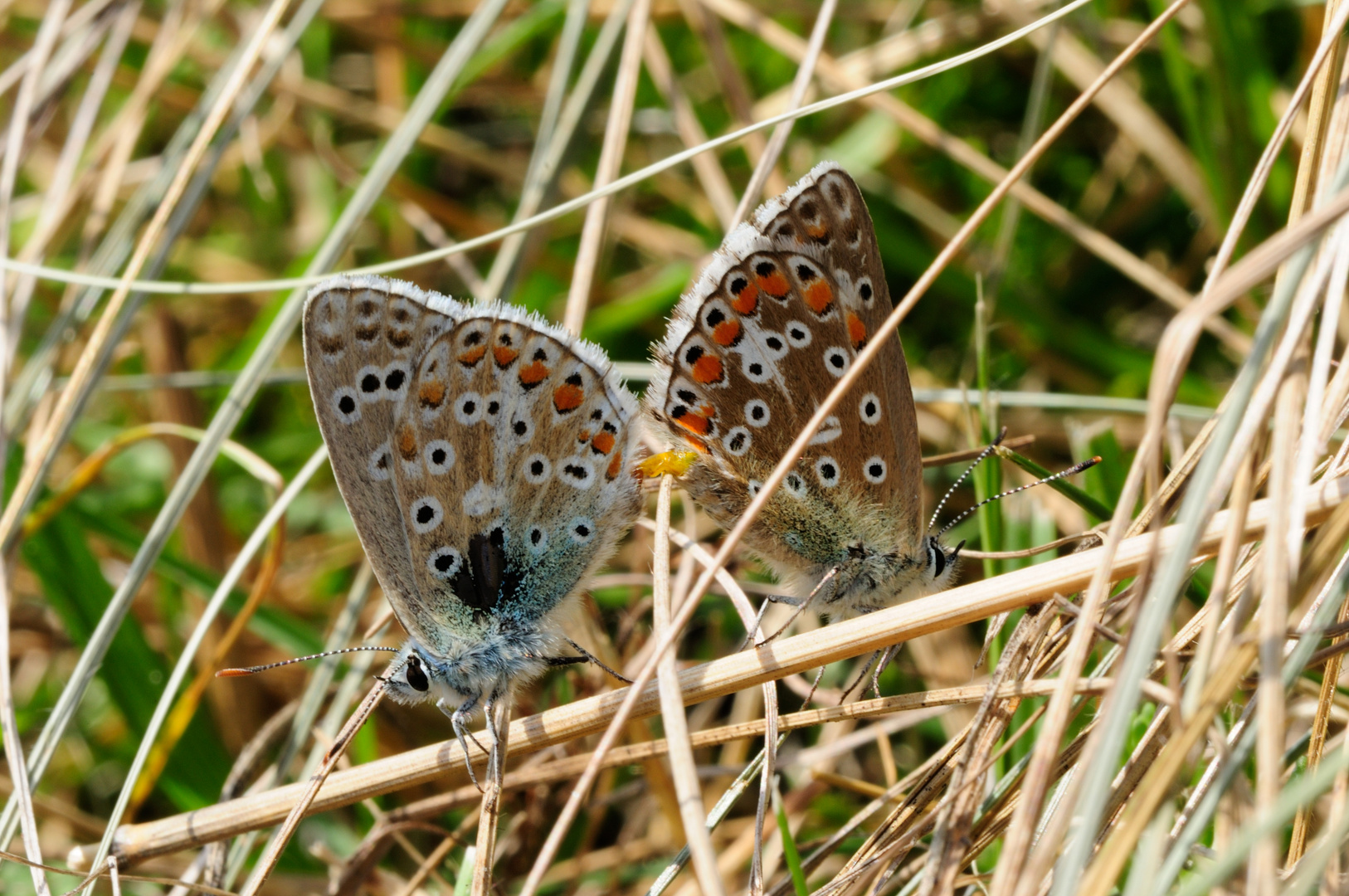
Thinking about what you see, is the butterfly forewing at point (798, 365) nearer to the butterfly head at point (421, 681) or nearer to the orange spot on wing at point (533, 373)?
the orange spot on wing at point (533, 373)

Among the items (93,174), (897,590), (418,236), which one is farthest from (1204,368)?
(93,174)

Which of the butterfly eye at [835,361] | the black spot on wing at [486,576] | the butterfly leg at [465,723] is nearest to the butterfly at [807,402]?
the butterfly eye at [835,361]

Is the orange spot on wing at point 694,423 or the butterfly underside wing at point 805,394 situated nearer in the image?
the butterfly underside wing at point 805,394

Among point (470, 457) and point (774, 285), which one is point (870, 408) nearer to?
point (774, 285)

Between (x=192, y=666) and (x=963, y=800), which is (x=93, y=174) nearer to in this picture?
(x=192, y=666)

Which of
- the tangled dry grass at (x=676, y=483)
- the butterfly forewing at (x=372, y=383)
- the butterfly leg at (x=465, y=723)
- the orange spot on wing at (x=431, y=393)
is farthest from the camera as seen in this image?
the orange spot on wing at (x=431, y=393)

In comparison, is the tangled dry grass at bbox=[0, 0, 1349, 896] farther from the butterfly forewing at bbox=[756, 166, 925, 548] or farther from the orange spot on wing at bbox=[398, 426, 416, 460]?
the orange spot on wing at bbox=[398, 426, 416, 460]
